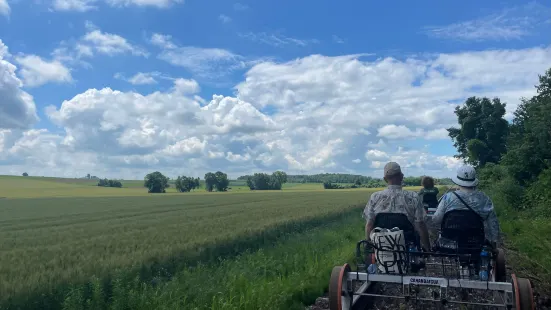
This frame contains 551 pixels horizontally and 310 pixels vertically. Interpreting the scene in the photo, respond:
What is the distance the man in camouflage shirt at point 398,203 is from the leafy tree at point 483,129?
147 ft

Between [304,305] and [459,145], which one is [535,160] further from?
[459,145]

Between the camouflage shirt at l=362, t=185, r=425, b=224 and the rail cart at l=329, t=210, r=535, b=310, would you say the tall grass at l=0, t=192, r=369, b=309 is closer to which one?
the rail cart at l=329, t=210, r=535, b=310

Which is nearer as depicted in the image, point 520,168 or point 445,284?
point 445,284

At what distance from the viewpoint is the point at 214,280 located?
7441mm

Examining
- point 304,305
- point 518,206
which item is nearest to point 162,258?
point 304,305

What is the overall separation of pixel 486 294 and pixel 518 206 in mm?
15131

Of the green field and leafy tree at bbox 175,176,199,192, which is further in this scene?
leafy tree at bbox 175,176,199,192

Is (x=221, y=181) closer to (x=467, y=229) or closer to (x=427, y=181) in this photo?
(x=427, y=181)

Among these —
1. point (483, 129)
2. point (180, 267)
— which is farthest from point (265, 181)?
point (180, 267)

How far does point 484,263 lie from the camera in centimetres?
520

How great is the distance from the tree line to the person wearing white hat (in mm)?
9874

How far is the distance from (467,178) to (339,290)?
7.05 feet

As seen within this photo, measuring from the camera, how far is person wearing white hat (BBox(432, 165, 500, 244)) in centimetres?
538

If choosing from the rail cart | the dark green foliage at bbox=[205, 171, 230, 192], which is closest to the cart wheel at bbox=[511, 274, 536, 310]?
the rail cart
